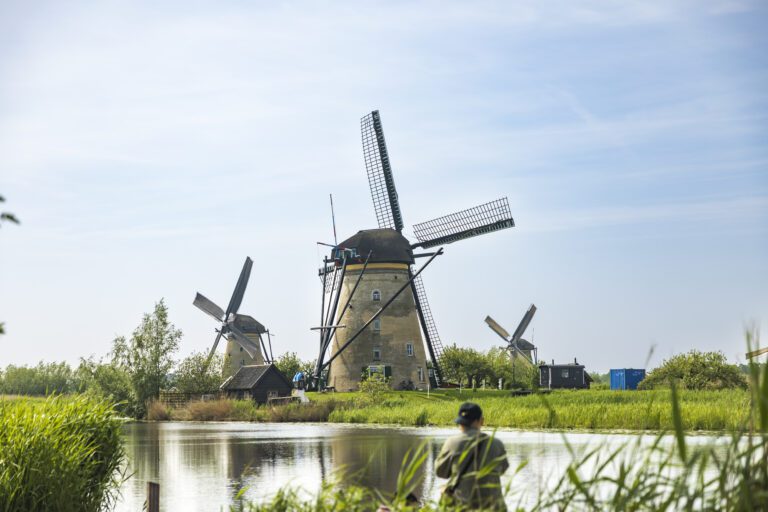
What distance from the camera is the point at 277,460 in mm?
23016

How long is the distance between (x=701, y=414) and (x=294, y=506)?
71.7 feet

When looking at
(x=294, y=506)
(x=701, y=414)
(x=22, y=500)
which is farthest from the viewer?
(x=701, y=414)

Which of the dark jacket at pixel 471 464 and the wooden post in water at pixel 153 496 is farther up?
the dark jacket at pixel 471 464

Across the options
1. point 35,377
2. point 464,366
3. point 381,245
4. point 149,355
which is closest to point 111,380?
point 149,355

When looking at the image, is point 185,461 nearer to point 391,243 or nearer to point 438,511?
point 438,511

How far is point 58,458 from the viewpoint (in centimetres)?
1062

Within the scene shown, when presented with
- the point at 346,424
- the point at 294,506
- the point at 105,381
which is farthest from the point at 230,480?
the point at 105,381

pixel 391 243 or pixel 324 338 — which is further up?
pixel 391 243

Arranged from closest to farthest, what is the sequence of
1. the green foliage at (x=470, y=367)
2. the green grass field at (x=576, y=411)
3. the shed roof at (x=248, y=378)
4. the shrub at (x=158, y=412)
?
the green grass field at (x=576, y=411)
the shrub at (x=158, y=412)
the shed roof at (x=248, y=378)
the green foliage at (x=470, y=367)

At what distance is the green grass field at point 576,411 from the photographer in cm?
2639

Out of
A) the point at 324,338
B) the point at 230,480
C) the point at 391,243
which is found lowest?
the point at 230,480

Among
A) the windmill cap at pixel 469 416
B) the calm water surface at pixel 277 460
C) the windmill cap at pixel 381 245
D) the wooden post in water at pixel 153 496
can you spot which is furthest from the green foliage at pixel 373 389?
the windmill cap at pixel 469 416

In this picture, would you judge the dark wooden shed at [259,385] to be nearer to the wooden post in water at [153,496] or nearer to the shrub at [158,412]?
the shrub at [158,412]

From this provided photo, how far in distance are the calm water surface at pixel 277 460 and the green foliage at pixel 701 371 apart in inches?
704
